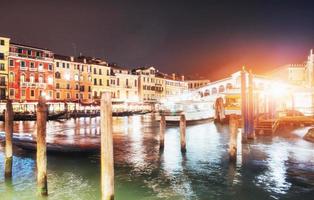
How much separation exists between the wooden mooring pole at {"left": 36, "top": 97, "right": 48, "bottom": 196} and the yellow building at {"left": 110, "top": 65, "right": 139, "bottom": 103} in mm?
66334

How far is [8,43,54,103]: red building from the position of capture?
52562 millimetres

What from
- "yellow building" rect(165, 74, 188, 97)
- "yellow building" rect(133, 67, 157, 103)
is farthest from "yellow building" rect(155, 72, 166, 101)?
"yellow building" rect(133, 67, 157, 103)

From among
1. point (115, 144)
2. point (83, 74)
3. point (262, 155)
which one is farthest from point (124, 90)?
point (262, 155)

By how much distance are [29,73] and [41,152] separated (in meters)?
49.6

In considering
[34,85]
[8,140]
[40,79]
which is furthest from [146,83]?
[8,140]

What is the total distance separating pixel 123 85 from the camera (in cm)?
8000

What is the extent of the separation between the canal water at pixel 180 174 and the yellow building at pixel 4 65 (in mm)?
35012

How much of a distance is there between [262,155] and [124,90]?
214ft

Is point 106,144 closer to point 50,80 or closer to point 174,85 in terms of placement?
point 50,80

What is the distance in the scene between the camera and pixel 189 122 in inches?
1523

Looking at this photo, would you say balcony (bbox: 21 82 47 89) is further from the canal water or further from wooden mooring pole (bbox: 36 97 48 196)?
wooden mooring pole (bbox: 36 97 48 196)

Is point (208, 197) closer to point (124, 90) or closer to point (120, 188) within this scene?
point (120, 188)

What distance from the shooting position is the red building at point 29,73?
172 feet

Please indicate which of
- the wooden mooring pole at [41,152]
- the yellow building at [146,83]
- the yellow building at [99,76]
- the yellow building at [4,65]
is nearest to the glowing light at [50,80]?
the yellow building at [4,65]
